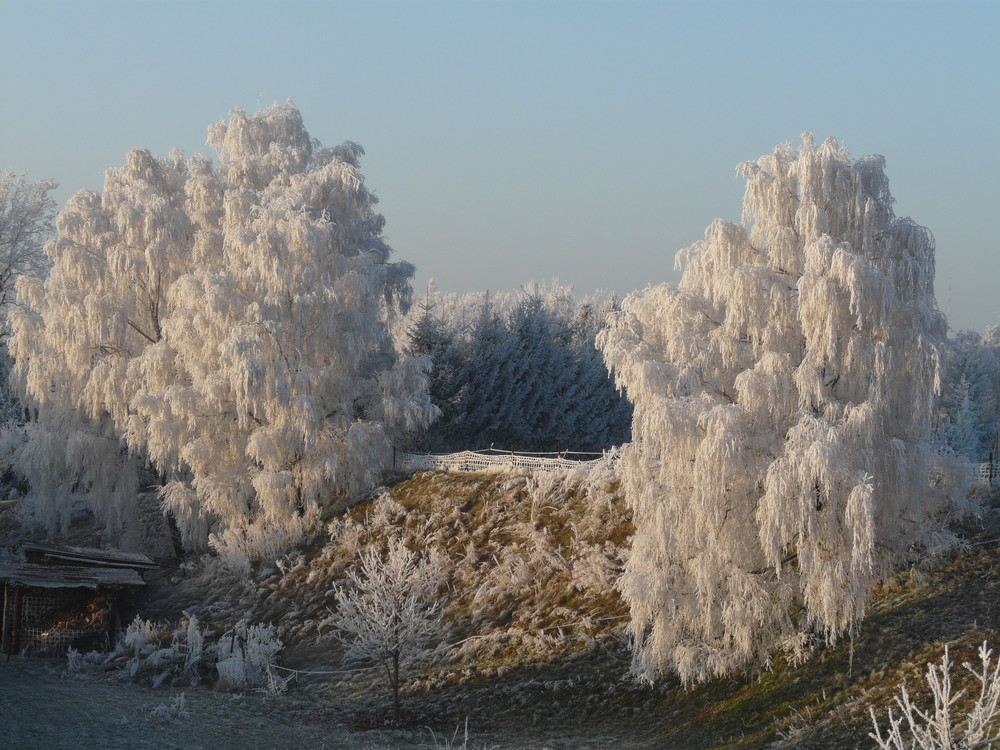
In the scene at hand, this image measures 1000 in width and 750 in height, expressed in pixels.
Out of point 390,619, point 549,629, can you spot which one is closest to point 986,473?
point 549,629

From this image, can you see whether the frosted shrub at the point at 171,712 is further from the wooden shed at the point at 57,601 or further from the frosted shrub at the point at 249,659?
the wooden shed at the point at 57,601

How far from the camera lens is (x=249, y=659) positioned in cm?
2631

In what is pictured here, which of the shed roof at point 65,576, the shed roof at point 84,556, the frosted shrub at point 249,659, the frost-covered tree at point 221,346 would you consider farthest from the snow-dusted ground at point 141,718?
the frost-covered tree at point 221,346

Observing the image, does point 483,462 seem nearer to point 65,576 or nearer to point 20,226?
point 65,576

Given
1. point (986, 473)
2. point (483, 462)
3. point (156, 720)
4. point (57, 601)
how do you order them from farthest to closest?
point (483, 462), point (57, 601), point (986, 473), point (156, 720)

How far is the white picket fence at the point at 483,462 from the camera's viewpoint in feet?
105

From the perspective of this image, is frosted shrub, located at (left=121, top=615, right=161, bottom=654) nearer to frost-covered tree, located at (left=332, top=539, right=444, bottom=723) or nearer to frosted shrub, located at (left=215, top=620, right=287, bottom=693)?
frosted shrub, located at (left=215, top=620, right=287, bottom=693)

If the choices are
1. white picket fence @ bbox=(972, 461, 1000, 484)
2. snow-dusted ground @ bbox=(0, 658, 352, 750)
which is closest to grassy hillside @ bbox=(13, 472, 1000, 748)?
snow-dusted ground @ bbox=(0, 658, 352, 750)

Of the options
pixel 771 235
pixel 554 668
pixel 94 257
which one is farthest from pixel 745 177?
pixel 94 257

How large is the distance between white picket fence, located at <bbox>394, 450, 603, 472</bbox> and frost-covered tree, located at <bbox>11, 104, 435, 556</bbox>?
1.48 metres

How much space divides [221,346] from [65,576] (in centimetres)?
802

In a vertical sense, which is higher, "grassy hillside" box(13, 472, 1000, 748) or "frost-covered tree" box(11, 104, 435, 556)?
"frost-covered tree" box(11, 104, 435, 556)

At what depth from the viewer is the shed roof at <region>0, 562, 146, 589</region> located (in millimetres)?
27406

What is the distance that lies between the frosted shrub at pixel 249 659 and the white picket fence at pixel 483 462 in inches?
360
